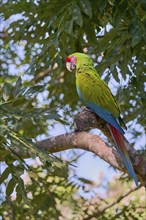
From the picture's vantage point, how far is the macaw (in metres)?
1.82

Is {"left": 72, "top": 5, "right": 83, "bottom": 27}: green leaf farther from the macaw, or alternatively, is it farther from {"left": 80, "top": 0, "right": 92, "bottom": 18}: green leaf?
the macaw

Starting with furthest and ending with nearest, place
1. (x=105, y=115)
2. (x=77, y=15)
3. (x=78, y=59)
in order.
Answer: (x=78, y=59)
(x=105, y=115)
(x=77, y=15)

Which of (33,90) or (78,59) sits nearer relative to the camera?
(33,90)

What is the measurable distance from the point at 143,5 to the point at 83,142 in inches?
19.9

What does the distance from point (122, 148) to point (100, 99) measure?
26cm

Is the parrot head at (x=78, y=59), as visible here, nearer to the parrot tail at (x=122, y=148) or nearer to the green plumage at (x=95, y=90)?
the green plumage at (x=95, y=90)

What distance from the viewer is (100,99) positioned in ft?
6.36

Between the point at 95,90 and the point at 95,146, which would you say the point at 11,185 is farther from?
the point at 95,90

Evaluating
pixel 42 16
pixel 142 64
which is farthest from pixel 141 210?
pixel 42 16

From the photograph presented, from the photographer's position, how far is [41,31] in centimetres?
217

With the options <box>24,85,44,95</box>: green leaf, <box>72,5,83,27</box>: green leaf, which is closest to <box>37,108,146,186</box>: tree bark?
<box>24,85,44,95</box>: green leaf

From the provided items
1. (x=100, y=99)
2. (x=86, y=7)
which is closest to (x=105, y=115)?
(x=100, y=99)

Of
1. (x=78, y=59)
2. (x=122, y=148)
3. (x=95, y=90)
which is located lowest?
(x=122, y=148)

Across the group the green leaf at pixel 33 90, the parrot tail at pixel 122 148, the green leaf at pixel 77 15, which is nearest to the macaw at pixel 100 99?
the parrot tail at pixel 122 148
